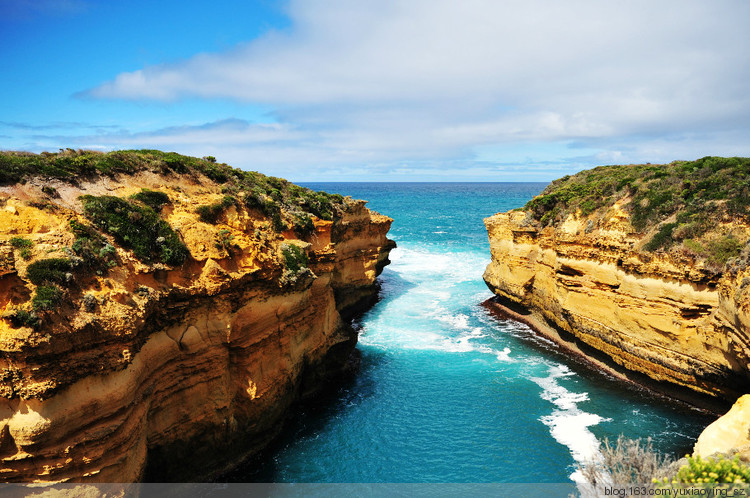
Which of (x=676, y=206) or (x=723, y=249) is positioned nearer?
(x=723, y=249)

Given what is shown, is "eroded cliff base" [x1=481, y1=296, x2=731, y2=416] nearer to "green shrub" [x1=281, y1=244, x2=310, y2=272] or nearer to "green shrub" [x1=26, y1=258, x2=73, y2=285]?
"green shrub" [x1=281, y1=244, x2=310, y2=272]

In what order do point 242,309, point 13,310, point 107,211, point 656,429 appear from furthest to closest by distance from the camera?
point 656,429, point 242,309, point 107,211, point 13,310

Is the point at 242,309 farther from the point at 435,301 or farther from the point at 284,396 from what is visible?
the point at 435,301

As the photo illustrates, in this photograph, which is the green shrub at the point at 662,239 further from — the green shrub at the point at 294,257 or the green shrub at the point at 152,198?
the green shrub at the point at 152,198

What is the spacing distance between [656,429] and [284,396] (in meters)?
16.1

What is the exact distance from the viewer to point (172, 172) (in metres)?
19.4

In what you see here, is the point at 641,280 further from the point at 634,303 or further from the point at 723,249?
the point at 723,249

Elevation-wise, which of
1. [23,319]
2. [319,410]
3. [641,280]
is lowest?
[319,410]

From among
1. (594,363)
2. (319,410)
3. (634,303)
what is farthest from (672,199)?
(319,410)

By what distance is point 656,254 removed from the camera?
2114cm

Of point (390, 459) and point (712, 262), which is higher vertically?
point (712, 262)

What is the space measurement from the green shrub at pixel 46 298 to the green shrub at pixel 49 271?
269mm

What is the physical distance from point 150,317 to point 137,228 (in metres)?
3.36

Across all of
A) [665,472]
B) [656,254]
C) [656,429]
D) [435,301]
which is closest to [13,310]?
[665,472]
